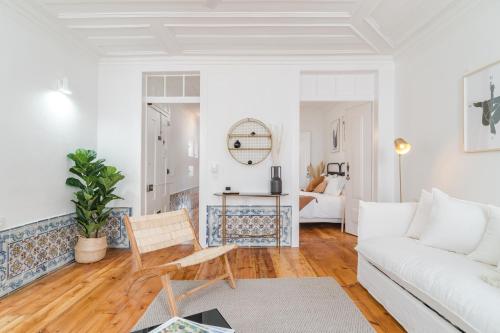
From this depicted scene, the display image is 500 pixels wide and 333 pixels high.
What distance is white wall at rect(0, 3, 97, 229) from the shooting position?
2537 mm

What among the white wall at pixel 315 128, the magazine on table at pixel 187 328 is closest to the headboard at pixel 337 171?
the white wall at pixel 315 128

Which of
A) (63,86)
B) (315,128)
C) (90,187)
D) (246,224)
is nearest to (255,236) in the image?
(246,224)

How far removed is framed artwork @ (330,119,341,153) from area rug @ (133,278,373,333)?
430 cm

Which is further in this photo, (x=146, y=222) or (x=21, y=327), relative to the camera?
(x=146, y=222)

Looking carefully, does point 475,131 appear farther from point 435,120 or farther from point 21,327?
point 21,327

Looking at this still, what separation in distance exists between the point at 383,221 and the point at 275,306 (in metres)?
1.24

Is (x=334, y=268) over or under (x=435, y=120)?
under

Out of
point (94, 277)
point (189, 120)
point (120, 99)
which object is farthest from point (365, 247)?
point (189, 120)

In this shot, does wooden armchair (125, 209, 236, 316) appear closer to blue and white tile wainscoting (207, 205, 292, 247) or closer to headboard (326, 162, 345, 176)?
blue and white tile wainscoting (207, 205, 292, 247)

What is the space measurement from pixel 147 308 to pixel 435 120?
3316 mm

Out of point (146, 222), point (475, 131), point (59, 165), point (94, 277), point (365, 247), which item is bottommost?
point (94, 277)

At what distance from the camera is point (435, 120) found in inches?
121

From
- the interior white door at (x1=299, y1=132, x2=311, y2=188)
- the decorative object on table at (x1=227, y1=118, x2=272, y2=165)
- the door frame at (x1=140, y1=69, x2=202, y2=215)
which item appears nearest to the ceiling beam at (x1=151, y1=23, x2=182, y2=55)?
the door frame at (x1=140, y1=69, x2=202, y2=215)

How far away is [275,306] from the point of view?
224 centimetres
